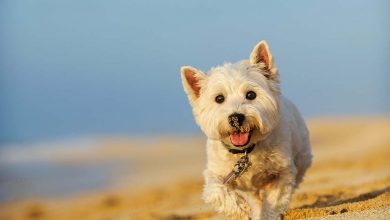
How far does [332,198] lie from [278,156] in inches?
83.0

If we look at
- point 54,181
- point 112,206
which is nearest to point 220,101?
point 112,206

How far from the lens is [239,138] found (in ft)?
19.9

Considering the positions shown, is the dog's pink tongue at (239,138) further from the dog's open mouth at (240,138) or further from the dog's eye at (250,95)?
the dog's eye at (250,95)

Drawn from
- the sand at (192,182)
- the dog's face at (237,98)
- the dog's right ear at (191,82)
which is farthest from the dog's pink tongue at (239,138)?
the sand at (192,182)

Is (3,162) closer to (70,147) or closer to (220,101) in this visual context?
(70,147)

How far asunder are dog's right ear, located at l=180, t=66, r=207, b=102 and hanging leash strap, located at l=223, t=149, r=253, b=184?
0.69 m

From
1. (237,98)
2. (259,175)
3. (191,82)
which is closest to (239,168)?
(259,175)

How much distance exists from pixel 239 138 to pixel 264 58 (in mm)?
838

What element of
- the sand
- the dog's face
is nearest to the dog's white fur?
the dog's face

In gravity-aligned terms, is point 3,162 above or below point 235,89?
above

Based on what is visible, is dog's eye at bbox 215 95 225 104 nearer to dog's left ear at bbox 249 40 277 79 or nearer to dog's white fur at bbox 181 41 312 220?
dog's white fur at bbox 181 41 312 220

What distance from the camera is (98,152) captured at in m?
32.6

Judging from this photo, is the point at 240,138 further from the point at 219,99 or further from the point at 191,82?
Result: the point at 191,82

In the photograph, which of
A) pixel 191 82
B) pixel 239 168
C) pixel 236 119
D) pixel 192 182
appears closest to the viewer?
pixel 236 119
